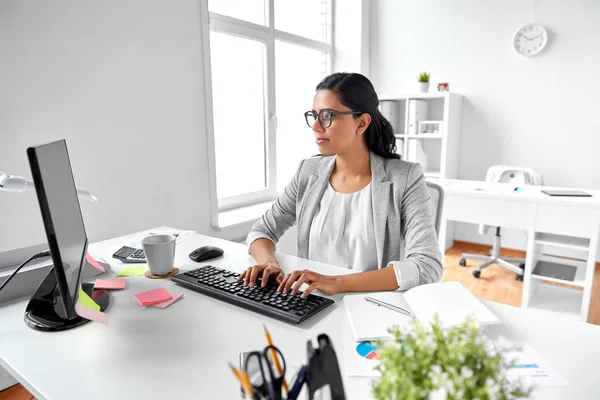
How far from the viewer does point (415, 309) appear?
951mm

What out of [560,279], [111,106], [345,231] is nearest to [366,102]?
[345,231]

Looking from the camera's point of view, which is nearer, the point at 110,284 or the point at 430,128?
the point at 110,284

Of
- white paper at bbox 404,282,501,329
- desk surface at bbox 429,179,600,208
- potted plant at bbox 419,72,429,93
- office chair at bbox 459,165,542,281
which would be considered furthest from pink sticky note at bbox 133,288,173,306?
potted plant at bbox 419,72,429,93

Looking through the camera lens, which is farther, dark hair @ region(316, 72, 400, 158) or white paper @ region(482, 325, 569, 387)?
dark hair @ region(316, 72, 400, 158)

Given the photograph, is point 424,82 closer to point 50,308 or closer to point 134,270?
point 134,270

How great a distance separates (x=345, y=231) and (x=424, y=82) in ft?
9.56

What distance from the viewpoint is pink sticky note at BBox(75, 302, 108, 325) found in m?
0.83

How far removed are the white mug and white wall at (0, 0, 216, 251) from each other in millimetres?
984

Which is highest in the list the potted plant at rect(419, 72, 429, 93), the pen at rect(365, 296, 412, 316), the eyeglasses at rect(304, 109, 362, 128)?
the potted plant at rect(419, 72, 429, 93)

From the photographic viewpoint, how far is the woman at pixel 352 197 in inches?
54.9

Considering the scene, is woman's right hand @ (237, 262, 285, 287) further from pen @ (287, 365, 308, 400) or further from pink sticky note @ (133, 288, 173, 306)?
pen @ (287, 365, 308, 400)

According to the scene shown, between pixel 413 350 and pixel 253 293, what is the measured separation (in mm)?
693

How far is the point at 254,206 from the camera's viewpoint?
3354 mm

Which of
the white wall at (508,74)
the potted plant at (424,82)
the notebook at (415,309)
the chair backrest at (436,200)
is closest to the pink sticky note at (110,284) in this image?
the notebook at (415,309)
